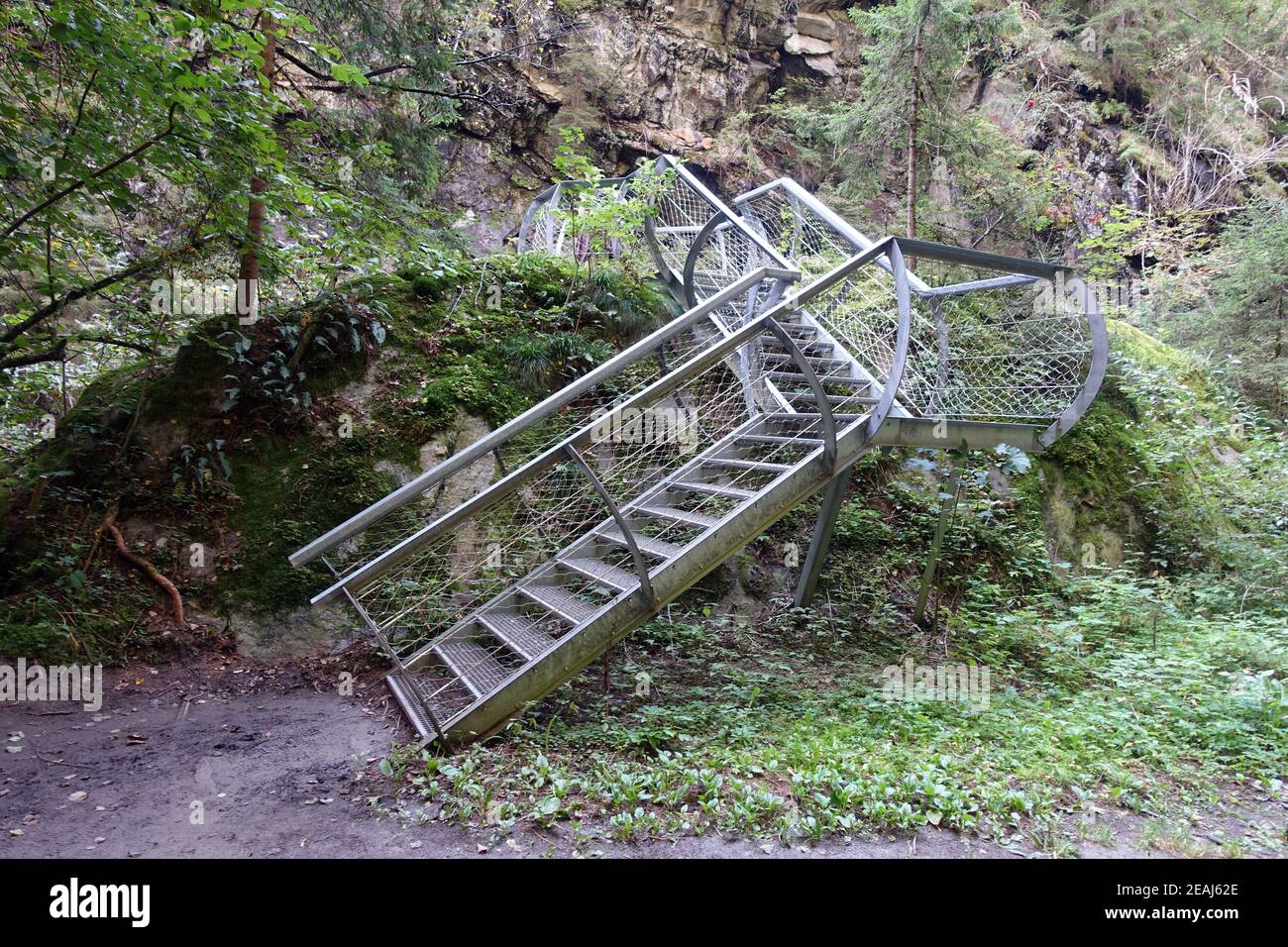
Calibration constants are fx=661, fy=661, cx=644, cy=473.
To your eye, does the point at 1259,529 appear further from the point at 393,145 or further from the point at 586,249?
the point at 393,145

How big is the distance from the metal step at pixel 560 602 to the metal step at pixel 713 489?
114cm

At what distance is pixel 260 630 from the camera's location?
4590mm

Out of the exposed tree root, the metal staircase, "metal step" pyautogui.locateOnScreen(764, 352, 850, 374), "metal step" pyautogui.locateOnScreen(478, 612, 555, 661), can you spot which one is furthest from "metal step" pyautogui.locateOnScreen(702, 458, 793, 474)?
the exposed tree root

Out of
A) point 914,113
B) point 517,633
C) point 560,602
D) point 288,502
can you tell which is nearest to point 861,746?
point 560,602

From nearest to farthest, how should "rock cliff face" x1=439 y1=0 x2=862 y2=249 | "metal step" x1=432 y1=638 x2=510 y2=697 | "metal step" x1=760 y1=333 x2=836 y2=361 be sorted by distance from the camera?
"metal step" x1=432 y1=638 x2=510 y2=697, "metal step" x1=760 y1=333 x2=836 y2=361, "rock cliff face" x1=439 y1=0 x2=862 y2=249

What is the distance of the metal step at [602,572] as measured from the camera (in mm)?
3723

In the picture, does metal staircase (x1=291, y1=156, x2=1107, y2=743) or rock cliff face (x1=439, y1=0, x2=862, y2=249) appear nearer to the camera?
metal staircase (x1=291, y1=156, x2=1107, y2=743)

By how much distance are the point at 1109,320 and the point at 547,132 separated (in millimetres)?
11507

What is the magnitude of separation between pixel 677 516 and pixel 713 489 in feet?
1.27

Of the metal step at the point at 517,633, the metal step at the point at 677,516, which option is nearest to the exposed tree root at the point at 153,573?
the metal step at the point at 517,633

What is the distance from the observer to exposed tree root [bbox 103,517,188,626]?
447 centimetres

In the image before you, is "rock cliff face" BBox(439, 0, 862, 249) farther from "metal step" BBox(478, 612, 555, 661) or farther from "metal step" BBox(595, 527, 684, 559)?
"metal step" BBox(478, 612, 555, 661)

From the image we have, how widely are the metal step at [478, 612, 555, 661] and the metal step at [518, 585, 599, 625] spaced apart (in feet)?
0.45

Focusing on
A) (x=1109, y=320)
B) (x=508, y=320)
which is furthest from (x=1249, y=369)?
(x=508, y=320)
